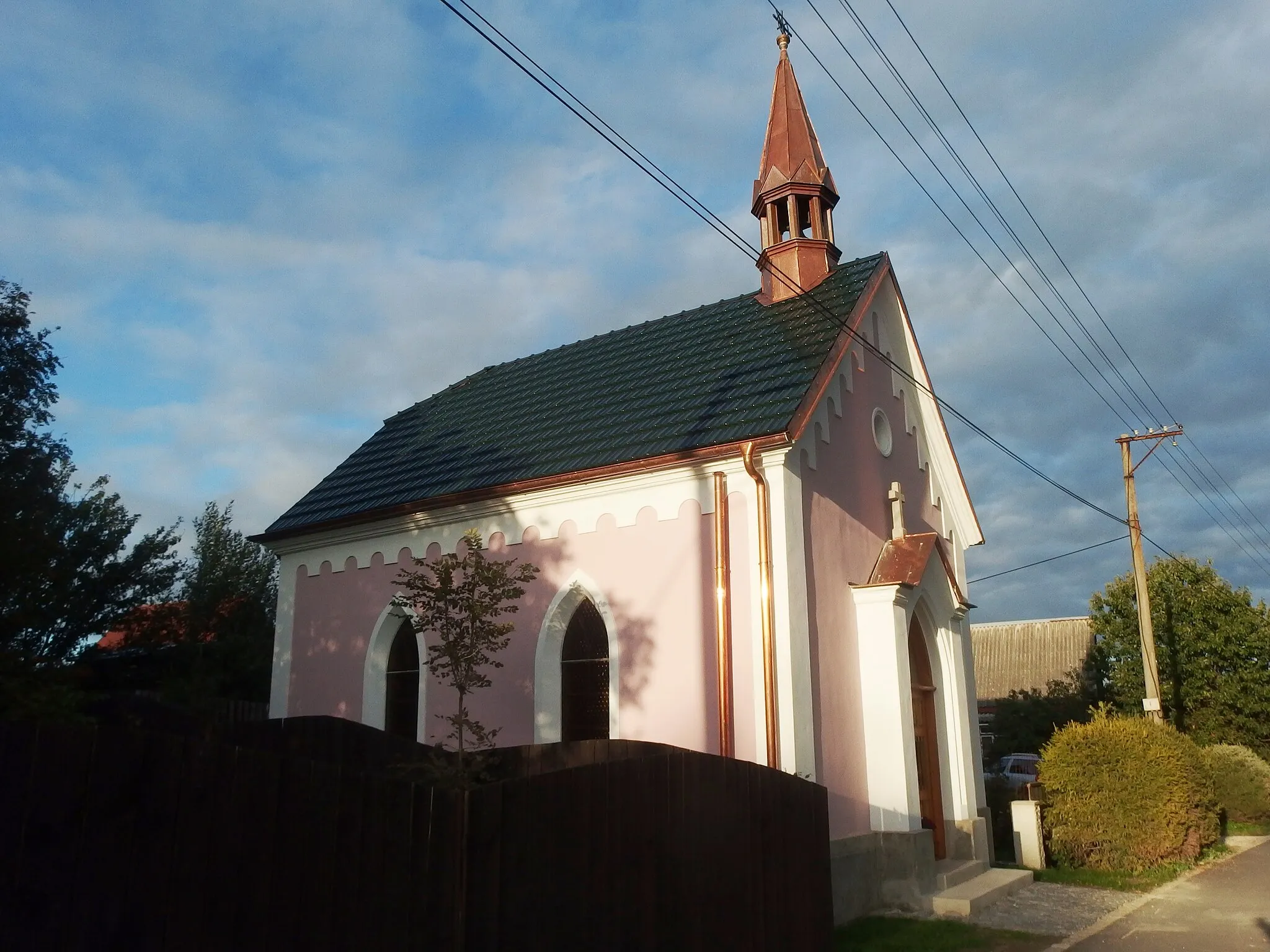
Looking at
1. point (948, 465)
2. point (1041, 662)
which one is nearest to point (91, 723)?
point (948, 465)

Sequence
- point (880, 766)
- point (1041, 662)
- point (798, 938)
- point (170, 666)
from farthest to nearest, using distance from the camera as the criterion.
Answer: point (1041, 662)
point (170, 666)
point (880, 766)
point (798, 938)

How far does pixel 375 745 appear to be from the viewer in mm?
9672

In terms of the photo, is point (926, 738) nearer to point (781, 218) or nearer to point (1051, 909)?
point (1051, 909)

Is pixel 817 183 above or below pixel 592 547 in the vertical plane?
above

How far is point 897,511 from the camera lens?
45.5 feet

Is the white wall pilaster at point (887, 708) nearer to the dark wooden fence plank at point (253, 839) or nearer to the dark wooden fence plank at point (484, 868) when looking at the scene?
the dark wooden fence plank at point (484, 868)

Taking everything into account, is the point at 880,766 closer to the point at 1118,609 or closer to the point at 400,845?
the point at 400,845

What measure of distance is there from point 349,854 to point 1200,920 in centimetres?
1005

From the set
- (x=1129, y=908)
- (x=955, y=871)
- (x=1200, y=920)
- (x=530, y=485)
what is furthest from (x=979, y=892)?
(x=530, y=485)

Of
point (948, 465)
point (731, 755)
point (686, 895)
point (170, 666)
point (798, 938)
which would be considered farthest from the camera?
point (170, 666)

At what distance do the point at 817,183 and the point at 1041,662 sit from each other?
3561cm

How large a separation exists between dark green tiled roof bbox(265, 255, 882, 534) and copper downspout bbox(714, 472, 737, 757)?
74 cm

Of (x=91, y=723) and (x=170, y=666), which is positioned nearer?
(x=91, y=723)

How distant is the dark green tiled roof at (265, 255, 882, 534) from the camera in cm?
1248
